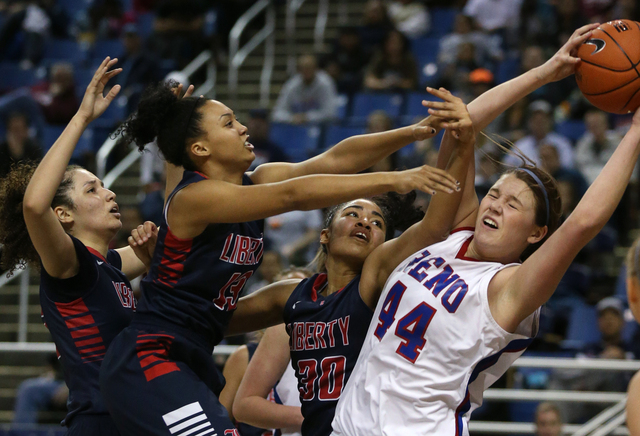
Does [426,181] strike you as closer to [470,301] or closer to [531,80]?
[470,301]

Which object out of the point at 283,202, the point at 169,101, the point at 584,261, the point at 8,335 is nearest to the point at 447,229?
the point at 283,202

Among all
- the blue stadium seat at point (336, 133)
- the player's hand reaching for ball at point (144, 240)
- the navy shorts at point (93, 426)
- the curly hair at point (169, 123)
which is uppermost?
the curly hair at point (169, 123)

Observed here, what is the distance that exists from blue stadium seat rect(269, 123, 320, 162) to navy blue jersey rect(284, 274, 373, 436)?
5754 millimetres

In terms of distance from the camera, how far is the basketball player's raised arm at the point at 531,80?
303 centimetres

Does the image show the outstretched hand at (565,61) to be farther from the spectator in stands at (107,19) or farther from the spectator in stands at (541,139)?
the spectator in stands at (107,19)

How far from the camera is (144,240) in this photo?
3504 millimetres

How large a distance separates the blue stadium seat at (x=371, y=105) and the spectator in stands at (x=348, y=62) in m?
0.36

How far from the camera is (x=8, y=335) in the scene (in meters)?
8.78

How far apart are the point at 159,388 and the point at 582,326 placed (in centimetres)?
456

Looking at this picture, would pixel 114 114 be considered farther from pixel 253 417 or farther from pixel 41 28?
pixel 253 417

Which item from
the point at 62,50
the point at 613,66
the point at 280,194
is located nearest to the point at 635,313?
the point at 613,66

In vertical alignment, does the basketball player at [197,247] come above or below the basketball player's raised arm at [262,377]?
above

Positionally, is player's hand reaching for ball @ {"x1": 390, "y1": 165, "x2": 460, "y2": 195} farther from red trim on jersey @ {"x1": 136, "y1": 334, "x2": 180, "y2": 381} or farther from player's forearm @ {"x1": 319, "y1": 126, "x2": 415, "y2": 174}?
red trim on jersey @ {"x1": 136, "y1": 334, "x2": 180, "y2": 381}

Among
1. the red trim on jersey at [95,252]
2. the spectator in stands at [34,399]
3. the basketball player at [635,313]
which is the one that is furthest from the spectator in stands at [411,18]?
the basketball player at [635,313]
